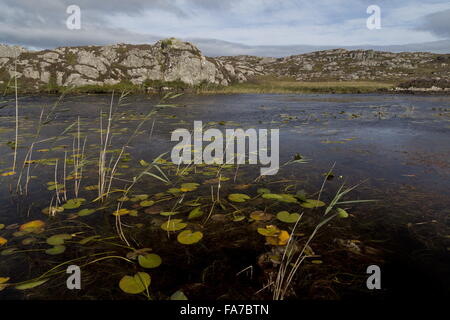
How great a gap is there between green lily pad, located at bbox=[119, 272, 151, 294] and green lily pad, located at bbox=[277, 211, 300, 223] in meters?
1.91

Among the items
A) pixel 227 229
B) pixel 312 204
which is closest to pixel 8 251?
pixel 227 229

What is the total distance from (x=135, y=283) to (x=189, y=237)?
0.85m

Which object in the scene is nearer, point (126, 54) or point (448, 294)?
point (448, 294)

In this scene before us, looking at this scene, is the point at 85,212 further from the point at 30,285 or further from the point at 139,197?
the point at 30,285

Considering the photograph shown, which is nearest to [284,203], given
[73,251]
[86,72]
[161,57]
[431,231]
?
[431,231]

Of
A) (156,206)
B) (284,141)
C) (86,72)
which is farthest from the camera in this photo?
(86,72)

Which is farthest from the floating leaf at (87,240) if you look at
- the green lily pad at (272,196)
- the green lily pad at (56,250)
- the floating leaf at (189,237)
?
the green lily pad at (272,196)

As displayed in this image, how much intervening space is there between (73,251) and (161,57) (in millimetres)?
69338

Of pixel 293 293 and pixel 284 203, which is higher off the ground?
pixel 284 203

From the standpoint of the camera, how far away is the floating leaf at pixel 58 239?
3.00m

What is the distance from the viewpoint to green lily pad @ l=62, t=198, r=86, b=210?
12.8 feet

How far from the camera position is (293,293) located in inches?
88.9

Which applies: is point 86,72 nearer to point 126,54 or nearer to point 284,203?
point 126,54

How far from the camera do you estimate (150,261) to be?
2645 mm
